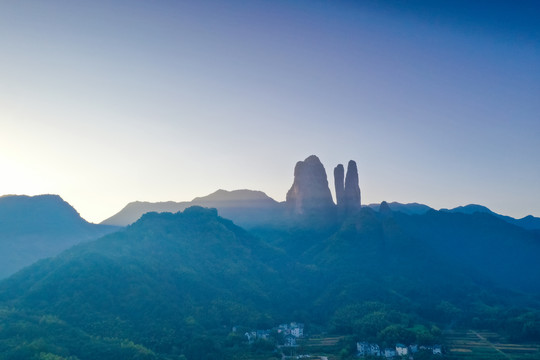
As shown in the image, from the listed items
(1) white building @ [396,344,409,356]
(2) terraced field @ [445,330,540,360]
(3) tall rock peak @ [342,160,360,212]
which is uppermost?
(3) tall rock peak @ [342,160,360,212]

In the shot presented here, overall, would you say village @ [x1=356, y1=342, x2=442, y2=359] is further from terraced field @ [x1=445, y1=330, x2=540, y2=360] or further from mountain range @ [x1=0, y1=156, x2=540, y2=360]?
terraced field @ [x1=445, y1=330, x2=540, y2=360]

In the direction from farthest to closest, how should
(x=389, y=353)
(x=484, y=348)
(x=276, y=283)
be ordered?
(x=276, y=283) → (x=484, y=348) → (x=389, y=353)

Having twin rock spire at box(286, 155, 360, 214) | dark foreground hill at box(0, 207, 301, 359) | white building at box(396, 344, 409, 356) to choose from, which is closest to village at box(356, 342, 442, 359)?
white building at box(396, 344, 409, 356)

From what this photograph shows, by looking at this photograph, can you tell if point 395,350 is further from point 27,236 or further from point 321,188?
point 27,236

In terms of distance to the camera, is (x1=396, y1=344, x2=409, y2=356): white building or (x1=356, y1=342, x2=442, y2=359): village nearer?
(x1=356, y1=342, x2=442, y2=359): village

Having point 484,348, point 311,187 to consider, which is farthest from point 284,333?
point 311,187

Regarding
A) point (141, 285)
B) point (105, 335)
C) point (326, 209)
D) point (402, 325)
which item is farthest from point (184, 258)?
point (326, 209)

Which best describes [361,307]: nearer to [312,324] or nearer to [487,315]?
[312,324]
